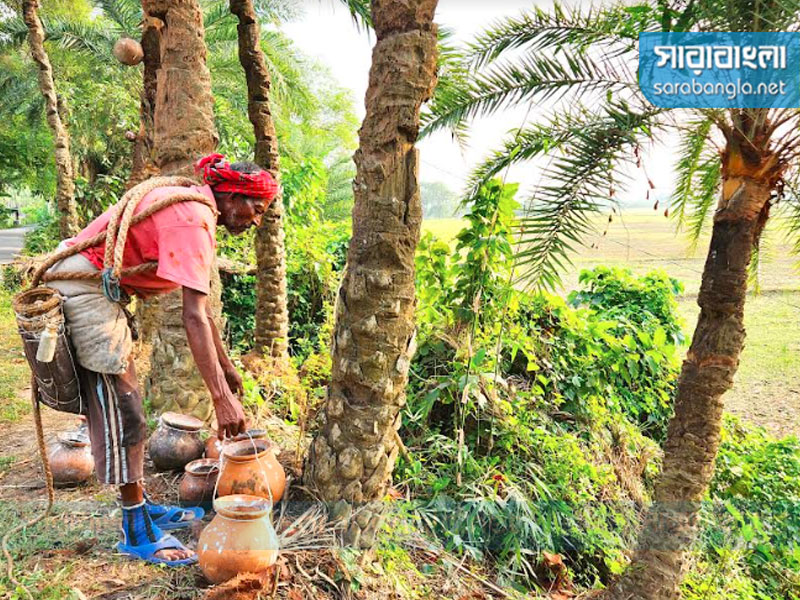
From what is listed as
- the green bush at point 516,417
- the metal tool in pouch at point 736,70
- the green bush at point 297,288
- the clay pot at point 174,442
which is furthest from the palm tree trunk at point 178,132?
the green bush at point 297,288

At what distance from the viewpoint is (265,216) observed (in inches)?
233

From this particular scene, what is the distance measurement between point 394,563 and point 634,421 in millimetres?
4483

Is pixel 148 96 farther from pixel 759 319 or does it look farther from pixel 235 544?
pixel 759 319

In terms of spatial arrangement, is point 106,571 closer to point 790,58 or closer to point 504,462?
point 504,462

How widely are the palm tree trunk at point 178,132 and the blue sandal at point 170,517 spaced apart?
1.30 meters

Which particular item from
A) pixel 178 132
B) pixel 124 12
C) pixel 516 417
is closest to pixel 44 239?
pixel 124 12

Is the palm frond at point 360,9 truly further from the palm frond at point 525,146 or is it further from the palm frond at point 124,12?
the palm frond at point 124,12

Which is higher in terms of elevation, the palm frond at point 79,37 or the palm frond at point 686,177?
the palm frond at point 79,37

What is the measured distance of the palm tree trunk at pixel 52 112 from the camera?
747cm

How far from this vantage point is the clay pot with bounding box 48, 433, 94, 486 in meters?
3.41

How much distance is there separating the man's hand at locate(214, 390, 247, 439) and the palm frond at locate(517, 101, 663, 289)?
2.21 meters

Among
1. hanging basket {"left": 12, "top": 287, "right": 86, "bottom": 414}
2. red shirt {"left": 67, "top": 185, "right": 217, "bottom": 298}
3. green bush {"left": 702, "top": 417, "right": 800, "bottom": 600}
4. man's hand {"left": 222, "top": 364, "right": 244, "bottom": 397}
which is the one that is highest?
red shirt {"left": 67, "top": 185, "right": 217, "bottom": 298}

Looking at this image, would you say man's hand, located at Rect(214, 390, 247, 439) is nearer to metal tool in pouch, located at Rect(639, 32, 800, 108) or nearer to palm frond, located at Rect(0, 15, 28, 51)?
metal tool in pouch, located at Rect(639, 32, 800, 108)

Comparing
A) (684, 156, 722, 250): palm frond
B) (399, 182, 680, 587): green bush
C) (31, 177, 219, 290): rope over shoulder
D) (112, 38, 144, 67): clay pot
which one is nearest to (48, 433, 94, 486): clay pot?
(31, 177, 219, 290): rope over shoulder
